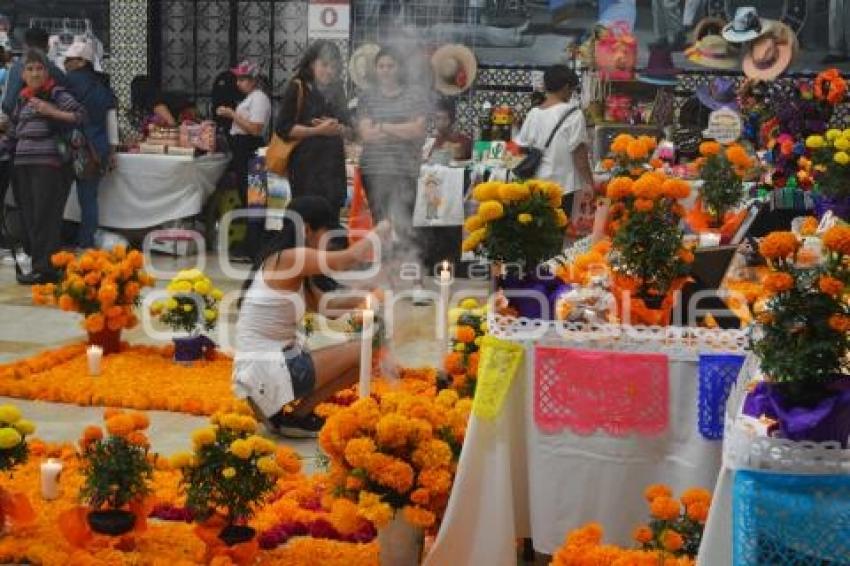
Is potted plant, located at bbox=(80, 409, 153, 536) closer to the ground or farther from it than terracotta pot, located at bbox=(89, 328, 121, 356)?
farther from it

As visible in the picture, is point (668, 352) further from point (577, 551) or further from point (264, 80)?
point (264, 80)

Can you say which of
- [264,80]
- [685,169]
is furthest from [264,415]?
[264,80]

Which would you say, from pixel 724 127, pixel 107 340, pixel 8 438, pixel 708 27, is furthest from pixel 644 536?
pixel 708 27

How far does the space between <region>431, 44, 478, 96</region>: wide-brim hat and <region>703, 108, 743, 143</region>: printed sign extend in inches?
117

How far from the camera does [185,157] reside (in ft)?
37.7

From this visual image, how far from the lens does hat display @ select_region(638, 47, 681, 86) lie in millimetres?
13227

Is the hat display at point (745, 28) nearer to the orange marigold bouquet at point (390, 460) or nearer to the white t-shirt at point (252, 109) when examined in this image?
the white t-shirt at point (252, 109)

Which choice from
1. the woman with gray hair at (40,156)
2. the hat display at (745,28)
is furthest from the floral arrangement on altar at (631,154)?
Result: the hat display at (745,28)

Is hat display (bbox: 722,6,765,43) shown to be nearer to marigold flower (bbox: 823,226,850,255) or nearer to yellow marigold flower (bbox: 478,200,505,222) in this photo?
yellow marigold flower (bbox: 478,200,505,222)

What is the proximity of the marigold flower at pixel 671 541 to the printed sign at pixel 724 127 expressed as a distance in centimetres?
630

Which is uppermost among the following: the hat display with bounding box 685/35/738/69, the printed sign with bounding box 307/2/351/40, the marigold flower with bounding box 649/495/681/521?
the printed sign with bounding box 307/2/351/40

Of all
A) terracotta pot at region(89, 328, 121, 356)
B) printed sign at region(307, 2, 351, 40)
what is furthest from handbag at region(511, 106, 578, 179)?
printed sign at region(307, 2, 351, 40)

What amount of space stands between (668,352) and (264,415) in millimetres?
2413

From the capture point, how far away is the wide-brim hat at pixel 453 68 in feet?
40.2
